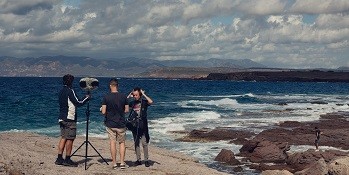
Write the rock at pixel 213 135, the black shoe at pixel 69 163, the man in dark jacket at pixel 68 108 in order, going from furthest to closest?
the rock at pixel 213 135 < the black shoe at pixel 69 163 < the man in dark jacket at pixel 68 108

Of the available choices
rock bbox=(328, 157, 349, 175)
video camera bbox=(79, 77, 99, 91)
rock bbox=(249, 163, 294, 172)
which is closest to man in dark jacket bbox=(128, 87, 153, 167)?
video camera bbox=(79, 77, 99, 91)

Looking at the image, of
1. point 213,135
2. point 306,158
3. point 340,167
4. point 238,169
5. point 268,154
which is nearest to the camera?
point 340,167

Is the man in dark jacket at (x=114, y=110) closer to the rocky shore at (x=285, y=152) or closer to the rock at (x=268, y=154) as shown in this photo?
the rocky shore at (x=285, y=152)

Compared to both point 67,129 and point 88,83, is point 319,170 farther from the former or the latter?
point 67,129

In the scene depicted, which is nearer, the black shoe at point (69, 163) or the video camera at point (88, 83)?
the video camera at point (88, 83)

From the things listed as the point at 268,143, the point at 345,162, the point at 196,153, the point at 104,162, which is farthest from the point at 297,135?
the point at 104,162

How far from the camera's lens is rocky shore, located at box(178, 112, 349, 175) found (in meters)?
14.3

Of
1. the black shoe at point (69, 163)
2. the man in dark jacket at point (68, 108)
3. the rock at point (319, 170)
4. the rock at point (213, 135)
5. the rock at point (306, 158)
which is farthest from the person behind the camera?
the rock at point (213, 135)

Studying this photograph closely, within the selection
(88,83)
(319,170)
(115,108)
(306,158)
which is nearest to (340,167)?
(319,170)

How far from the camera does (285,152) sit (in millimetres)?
20188

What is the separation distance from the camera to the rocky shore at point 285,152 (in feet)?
46.8

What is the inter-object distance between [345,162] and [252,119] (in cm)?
2379

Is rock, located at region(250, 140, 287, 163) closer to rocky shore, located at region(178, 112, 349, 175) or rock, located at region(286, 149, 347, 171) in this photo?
rocky shore, located at region(178, 112, 349, 175)

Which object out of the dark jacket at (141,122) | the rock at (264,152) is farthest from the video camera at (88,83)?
the rock at (264,152)
